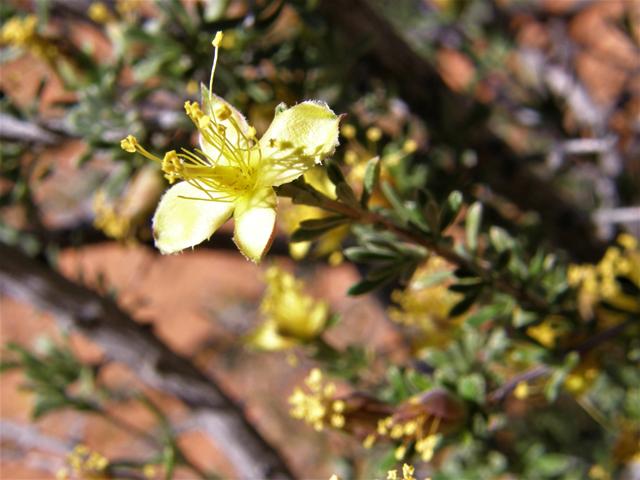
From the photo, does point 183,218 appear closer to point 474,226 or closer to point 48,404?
point 474,226

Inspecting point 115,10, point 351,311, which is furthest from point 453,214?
point 351,311

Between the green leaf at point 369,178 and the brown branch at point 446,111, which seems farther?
the brown branch at point 446,111

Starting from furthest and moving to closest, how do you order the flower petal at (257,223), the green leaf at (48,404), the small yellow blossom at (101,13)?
the small yellow blossom at (101,13), the green leaf at (48,404), the flower petal at (257,223)

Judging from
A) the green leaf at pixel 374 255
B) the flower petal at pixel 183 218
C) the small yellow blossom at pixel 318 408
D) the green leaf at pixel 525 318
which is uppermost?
the flower petal at pixel 183 218

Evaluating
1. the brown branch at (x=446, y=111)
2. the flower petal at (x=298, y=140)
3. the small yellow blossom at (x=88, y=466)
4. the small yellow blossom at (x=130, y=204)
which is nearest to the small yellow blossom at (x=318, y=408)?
the flower petal at (x=298, y=140)

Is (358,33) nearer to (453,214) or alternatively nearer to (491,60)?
(453,214)

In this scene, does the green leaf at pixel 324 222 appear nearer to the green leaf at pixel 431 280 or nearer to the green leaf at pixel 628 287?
the green leaf at pixel 431 280

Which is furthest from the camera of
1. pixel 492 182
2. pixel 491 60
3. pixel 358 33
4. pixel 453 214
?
pixel 491 60
